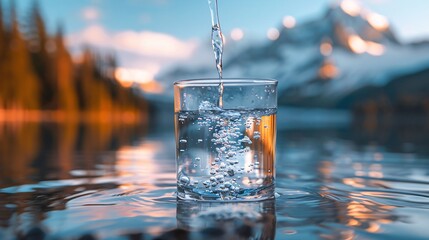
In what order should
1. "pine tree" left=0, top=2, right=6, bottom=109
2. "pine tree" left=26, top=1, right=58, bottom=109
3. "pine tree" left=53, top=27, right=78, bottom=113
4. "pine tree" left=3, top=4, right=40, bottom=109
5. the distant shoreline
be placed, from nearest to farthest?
the distant shoreline < "pine tree" left=0, top=2, right=6, bottom=109 < "pine tree" left=3, top=4, right=40, bottom=109 < "pine tree" left=53, top=27, right=78, bottom=113 < "pine tree" left=26, top=1, right=58, bottom=109

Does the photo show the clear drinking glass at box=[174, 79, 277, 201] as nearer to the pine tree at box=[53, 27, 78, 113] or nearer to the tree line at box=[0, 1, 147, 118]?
the tree line at box=[0, 1, 147, 118]

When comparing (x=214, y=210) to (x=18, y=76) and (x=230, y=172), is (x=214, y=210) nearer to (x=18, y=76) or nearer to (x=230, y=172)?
(x=230, y=172)

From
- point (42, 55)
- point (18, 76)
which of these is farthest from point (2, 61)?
point (42, 55)

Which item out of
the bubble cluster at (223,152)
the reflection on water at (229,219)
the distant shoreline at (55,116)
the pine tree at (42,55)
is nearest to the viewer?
the reflection on water at (229,219)

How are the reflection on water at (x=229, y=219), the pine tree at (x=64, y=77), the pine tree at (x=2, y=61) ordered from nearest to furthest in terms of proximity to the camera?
1. the reflection on water at (x=229, y=219)
2. the pine tree at (x=2, y=61)
3. the pine tree at (x=64, y=77)

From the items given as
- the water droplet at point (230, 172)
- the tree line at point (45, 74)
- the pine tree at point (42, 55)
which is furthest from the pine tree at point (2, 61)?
the water droplet at point (230, 172)

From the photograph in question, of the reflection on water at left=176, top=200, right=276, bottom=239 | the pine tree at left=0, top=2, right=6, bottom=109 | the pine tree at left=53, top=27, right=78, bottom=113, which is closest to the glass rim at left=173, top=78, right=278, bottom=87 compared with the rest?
the reflection on water at left=176, top=200, right=276, bottom=239

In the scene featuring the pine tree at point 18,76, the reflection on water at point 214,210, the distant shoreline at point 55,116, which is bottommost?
the reflection on water at point 214,210

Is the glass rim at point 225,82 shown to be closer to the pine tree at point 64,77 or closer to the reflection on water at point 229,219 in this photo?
the reflection on water at point 229,219
